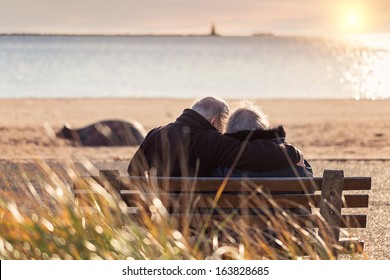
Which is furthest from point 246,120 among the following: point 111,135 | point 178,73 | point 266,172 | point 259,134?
point 178,73

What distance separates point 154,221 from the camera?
511cm

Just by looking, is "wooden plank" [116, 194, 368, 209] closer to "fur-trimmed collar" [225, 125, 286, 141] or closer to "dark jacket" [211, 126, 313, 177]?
"dark jacket" [211, 126, 313, 177]

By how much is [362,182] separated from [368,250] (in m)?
1.90

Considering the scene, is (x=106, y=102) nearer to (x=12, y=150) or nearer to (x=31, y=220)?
(x=12, y=150)

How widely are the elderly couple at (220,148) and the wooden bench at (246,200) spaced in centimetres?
17

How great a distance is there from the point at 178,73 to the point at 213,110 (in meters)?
49.1

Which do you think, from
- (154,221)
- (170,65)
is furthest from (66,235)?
(170,65)

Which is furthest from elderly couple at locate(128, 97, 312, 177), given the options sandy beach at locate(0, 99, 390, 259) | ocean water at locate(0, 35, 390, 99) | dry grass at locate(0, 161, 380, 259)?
ocean water at locate(0, 35, 390, 99)

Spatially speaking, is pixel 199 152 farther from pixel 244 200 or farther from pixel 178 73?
pixel 178 73

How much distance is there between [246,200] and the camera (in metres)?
5.36

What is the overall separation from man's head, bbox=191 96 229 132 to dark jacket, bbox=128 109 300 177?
0.13 feet

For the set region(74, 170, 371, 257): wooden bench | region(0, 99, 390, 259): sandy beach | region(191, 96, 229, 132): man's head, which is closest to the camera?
region(74, 170, 371, 257): wooden bench

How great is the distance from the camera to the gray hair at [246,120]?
220 inches

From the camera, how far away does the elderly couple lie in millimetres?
5562
